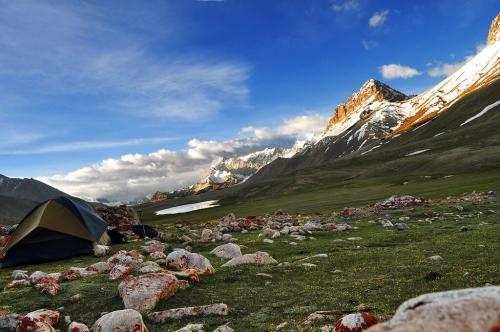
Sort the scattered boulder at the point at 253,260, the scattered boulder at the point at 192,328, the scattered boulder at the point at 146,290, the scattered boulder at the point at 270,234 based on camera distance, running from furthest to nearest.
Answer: the scattered boulder at the point at 270,234 < the scattered boulder at the point at 253,260 < the scattered boulder at the point at 146,290 < the scattered boulder at the point at 192,328

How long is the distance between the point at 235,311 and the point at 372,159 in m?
166

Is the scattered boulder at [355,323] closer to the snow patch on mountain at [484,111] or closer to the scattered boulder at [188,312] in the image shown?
the scattered boulder at [188,312]

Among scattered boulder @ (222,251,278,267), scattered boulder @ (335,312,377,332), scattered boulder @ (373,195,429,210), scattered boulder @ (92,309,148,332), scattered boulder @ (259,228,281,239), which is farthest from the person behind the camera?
scattered boulder @ (373,195,429,210)

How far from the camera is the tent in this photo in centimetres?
2541

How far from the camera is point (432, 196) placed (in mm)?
50656

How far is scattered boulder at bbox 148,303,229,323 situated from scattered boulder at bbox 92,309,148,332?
4.35 feet

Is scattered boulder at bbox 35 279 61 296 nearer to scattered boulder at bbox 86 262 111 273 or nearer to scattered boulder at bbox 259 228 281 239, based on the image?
scattered boulder at bbox 86 262 111 273

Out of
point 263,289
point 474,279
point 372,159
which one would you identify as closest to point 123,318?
point 263,289

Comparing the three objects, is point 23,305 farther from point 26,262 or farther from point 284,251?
point 26,262

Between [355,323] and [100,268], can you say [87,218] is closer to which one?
[100,268]

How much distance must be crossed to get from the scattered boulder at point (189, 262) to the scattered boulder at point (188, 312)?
4526 mm

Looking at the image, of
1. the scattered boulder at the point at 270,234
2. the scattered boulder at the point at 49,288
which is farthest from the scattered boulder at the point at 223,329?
the scattered boulder at the point at 270,234

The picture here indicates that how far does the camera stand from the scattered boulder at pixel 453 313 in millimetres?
4215

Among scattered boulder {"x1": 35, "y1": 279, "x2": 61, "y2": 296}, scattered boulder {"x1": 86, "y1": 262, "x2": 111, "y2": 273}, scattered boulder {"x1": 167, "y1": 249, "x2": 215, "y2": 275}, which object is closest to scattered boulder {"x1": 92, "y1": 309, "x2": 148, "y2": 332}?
scattered boulder {"x1": 35, "y1": 279, "x2": 61, "y2": 296}
